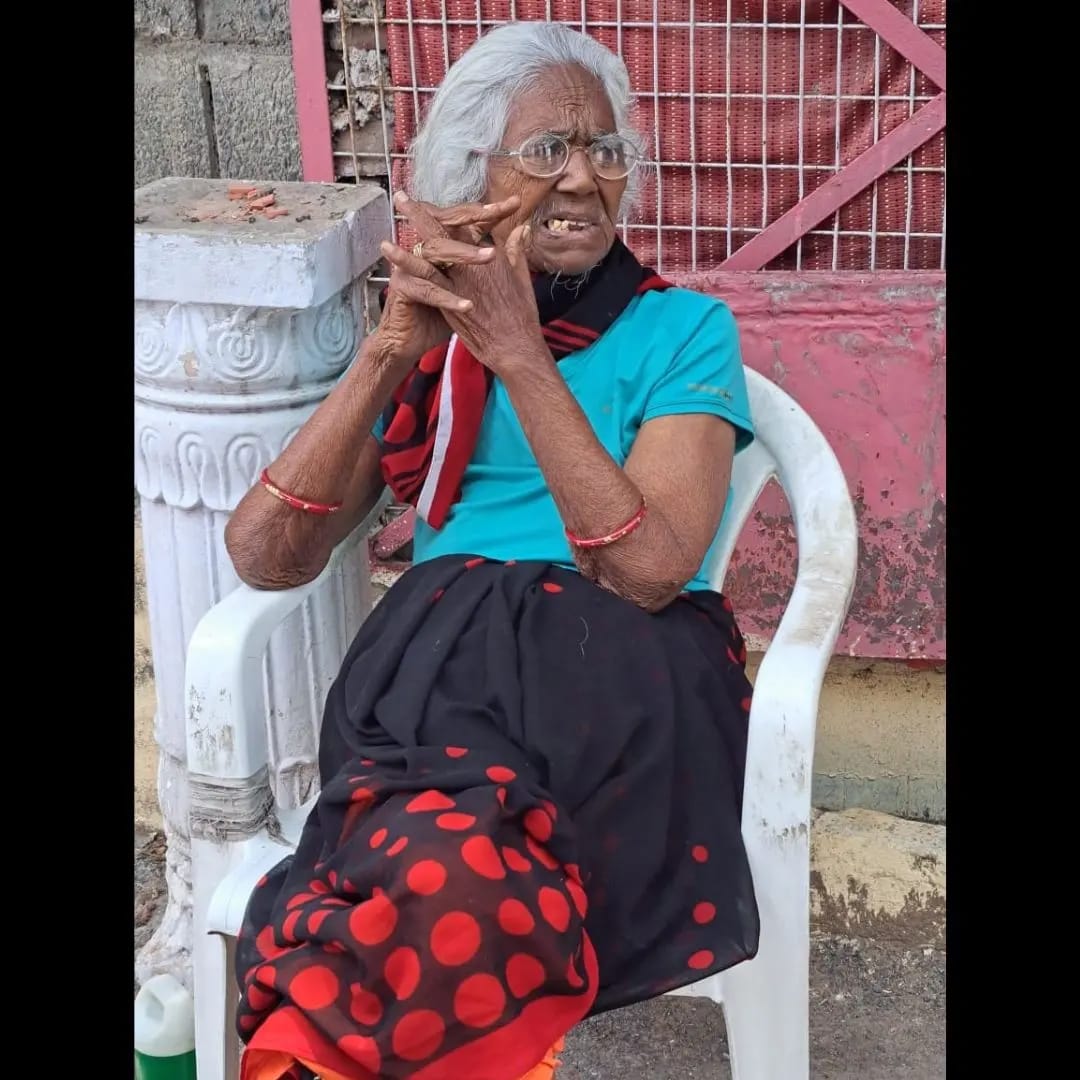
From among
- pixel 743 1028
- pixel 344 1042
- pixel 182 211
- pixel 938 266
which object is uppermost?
pixel 182 211

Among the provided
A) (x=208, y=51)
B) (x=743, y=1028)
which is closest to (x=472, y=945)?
(x=743, y=1028)

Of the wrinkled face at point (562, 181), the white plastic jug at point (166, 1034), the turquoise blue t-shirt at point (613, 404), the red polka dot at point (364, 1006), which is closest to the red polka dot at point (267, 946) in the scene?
the red polka dot at point (364, 1006)

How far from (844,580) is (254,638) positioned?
897mm

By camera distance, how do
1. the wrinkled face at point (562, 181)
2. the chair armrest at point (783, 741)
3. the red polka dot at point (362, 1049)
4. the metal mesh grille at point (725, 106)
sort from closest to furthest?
1. the red polka dot at point (362, 1049)
2. the chair armrest at point (783, 741)
3. the wrinkled face at point (562, 181)
4. the metal mesh grille at point (725, 106)

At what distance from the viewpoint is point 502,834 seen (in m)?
1.83

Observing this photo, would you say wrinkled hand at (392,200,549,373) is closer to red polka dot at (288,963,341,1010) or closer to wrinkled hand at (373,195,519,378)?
wrinkled hand at (373,195,519,378)

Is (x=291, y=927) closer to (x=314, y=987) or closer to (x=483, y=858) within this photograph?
(x=314, y=987)

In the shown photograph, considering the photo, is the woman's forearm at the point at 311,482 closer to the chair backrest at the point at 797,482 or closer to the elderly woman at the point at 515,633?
the elderly woman at the point at 515,633

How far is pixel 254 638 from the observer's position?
217cm

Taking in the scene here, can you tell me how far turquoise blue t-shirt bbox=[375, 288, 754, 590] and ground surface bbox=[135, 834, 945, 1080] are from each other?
99cm

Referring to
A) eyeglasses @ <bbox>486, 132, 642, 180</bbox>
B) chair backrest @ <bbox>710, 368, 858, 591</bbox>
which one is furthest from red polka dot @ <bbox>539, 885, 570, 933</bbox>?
eyeglasses @ <bbox>486, 132, 642, 180</bbox>

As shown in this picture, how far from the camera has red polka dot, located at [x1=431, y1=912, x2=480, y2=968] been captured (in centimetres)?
173

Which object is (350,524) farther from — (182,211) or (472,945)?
(472,945)

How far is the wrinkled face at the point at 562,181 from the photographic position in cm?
221
